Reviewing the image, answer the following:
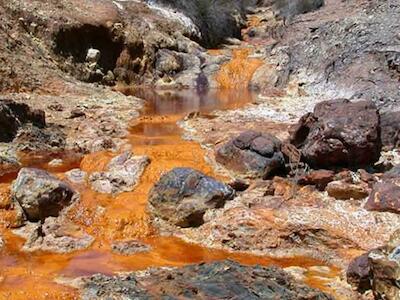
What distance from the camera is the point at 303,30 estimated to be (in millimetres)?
23312

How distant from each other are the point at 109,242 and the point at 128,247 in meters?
0.44

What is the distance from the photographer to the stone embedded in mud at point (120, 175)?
10.9 metres

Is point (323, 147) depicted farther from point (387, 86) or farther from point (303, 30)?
point (303, 30)

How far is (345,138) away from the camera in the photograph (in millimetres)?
10664

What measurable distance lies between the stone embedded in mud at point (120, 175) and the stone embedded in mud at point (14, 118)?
8.42 feet

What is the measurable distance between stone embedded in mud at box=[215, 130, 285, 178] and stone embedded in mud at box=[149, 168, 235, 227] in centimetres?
100

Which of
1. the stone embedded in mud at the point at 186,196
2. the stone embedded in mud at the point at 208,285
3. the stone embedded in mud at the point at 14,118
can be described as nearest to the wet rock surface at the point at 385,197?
the stone embedded in mud at the point at 186,196

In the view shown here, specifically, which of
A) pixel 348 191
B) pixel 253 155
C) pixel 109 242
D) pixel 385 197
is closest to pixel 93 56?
pixel 253 155

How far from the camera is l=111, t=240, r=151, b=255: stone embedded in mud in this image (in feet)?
29.3

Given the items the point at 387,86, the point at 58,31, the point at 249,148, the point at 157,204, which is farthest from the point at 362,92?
the point at 58,31

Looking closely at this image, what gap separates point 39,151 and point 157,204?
3894mm

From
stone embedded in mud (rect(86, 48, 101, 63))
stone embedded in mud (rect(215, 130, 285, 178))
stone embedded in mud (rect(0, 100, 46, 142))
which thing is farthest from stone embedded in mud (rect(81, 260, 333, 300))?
stone embedded in mud (rect(86, 48, 101, 63))

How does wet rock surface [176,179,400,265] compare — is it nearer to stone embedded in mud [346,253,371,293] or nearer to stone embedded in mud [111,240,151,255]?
stone embedded in mud [111,240,151,255]

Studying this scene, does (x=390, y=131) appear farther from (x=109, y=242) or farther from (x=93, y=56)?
(x=93, y=56)
